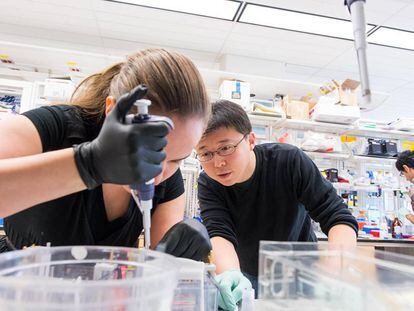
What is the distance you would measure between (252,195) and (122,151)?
90 centimetres

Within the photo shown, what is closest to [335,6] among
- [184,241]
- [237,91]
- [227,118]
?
[237,91]

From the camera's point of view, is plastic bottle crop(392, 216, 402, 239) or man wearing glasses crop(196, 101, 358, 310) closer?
man wearing glasses crop(196, 101, 358, 310)

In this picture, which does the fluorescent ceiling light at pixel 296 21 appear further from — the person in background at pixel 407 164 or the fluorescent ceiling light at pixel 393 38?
the person in background at pixel 407 164

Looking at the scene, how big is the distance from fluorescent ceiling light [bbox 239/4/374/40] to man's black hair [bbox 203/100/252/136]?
2094 mm

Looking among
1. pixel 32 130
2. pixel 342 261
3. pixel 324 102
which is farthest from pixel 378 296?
pixel 324 102

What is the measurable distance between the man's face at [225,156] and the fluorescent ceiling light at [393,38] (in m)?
2.81

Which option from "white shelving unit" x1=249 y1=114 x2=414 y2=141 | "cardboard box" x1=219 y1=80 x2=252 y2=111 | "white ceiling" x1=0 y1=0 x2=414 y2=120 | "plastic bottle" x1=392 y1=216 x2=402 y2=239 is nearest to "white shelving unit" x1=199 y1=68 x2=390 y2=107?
"cardboard box" x1=219 y1=80 x2=252 y2=111

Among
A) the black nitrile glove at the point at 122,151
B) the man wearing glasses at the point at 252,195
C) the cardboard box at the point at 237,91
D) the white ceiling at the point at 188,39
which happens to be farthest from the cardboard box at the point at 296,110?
the black nitrile glove at the point at 122,151

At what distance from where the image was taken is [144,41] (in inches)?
148

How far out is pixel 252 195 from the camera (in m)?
1.30

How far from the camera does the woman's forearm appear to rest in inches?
19.3

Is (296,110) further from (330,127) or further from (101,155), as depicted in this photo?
(101,155)

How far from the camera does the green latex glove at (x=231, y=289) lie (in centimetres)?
76

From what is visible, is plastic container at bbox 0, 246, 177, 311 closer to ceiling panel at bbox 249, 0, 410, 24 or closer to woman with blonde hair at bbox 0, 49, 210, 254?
woman with blonde hair at bbox 0, 49, 210, 254
